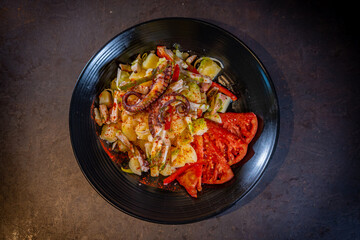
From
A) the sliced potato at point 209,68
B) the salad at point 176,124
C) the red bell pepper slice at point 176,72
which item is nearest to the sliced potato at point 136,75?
the salad at point 176,124

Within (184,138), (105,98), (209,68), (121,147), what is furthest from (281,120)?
(105,98)

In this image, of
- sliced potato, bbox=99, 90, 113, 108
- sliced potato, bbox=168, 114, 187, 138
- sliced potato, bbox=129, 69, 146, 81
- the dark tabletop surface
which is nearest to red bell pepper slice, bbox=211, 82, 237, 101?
sliced potato, bbox=168, 114, 187, 138

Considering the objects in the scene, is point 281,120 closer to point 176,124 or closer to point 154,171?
point 176,124

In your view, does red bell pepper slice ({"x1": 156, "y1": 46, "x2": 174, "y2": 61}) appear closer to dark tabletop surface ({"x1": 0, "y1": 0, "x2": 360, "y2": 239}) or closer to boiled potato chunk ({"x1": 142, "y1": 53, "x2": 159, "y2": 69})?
boiled potato chunk ({"x1": 142, "y1": 53, "x2": 159, "y2": 69})

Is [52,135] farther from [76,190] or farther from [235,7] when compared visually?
[235,7]

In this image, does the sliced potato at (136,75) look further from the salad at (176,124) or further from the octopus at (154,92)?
the octopus at (154,92)
